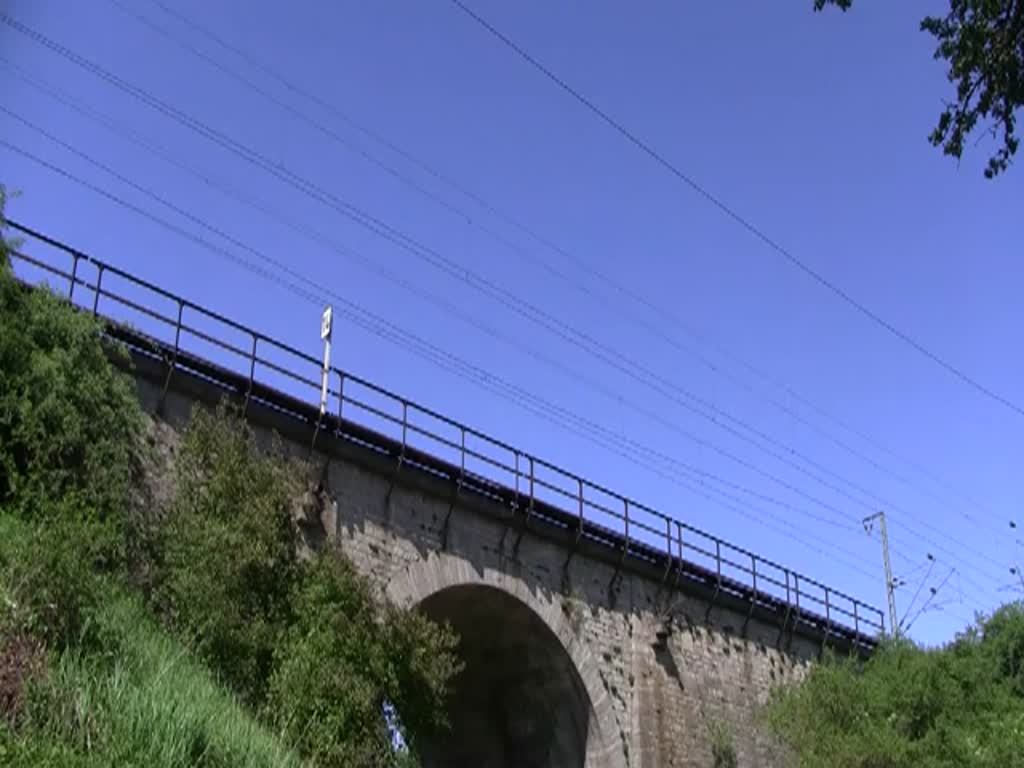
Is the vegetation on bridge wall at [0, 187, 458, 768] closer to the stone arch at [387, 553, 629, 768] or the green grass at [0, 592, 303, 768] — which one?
the green grass at [0, 592, 303, 768]

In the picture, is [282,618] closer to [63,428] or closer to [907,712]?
[63,428]

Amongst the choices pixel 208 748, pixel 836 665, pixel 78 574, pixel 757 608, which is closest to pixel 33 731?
pixel 208 748

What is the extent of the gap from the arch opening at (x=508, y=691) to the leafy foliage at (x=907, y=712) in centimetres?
488

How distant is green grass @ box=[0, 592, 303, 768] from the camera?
8977 millimetres

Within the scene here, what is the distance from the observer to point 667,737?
21938 mm

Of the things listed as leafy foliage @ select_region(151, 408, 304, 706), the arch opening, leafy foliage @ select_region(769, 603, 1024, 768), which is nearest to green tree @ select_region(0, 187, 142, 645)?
leafy foliage @ select_region(151, 408, 304, 706)

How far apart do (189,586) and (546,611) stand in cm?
775

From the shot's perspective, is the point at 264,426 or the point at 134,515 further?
the point at 264,426

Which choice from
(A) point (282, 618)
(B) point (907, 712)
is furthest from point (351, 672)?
(B) point (907, 712)

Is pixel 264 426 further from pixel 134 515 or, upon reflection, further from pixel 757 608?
pixel 757 608

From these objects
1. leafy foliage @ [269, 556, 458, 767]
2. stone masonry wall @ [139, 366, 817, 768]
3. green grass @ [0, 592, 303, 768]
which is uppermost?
stone masonry wall @ [139, 366, 817, 768]

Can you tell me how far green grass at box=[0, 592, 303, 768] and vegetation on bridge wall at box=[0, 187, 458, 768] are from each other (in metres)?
0.04

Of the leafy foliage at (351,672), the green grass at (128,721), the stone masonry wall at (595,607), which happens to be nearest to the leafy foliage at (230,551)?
the leafy foliage at (351,672)

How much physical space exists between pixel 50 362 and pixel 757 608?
1615cm
